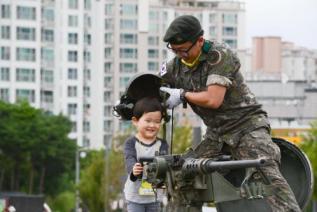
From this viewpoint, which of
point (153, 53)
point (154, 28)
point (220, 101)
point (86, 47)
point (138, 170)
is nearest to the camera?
point (220, 101)

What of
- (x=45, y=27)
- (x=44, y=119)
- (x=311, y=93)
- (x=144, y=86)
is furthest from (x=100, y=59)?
(x=144, y=86)

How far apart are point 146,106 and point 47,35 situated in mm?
121108

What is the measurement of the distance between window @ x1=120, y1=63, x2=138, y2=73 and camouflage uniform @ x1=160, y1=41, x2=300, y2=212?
489 ft

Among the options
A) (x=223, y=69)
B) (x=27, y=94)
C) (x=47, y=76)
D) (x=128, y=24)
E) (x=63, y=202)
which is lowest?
(x=63, y=202)

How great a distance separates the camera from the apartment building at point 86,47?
127188 mm

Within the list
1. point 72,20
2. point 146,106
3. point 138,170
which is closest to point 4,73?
point 72,20

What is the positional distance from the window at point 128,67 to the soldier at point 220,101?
14903cm

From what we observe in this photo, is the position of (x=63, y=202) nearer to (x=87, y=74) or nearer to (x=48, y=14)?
(x=48, y=14)

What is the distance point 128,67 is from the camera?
159 metres

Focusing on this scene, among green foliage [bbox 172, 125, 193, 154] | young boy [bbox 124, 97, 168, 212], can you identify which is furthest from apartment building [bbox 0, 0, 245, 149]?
young boy [bbox 124, 97, 168, 212]

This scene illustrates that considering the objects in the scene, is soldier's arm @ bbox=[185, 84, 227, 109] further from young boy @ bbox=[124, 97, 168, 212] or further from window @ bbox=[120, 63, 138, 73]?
window @ bbox=[120, 63, 138, 73]

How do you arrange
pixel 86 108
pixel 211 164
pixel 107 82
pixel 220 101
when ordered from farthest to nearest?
pixel 107 82, pixel 86 108, pixel 220 101, pixel 211 164

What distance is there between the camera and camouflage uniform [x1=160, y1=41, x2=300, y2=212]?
9367 millimetres

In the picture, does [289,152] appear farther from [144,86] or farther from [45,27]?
[45,27]
